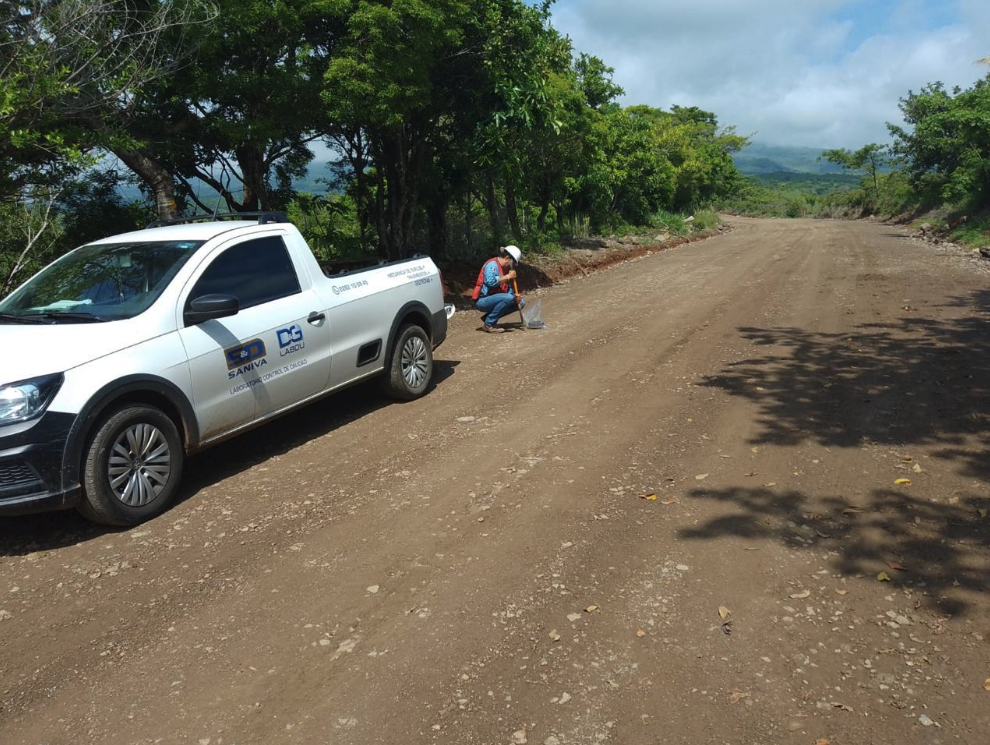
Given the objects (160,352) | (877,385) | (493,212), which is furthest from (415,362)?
(493,212)

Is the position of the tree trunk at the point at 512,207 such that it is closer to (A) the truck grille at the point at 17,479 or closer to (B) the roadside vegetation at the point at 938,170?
(B) the roadside vegetation at the point at 938,170

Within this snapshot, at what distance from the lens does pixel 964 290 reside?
13.1 meters

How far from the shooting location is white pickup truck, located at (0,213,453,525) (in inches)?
178

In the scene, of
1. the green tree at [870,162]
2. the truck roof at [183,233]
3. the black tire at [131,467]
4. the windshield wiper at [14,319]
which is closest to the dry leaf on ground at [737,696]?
the black tire at [131,467]

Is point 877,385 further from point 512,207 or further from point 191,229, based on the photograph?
point 512,207

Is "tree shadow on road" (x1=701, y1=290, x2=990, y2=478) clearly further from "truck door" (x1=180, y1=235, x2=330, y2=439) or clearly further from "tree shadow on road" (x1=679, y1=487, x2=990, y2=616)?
"truck door" (x1=180, y1=235, x2=330, y2=439)

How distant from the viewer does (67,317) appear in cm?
525

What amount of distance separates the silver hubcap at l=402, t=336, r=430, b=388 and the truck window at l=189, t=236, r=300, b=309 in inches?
61.0

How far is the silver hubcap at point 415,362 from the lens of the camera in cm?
761

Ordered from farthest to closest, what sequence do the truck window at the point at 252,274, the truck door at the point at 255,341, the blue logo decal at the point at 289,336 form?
the blue logo decal at the point at 289,336 → the truck window at the point at 252,274 → the truck door at the point at 255,341

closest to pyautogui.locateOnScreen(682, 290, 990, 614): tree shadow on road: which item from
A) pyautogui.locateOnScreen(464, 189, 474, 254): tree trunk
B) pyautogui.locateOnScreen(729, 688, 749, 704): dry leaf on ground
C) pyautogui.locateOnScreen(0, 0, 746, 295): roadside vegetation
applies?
pyautogui.locateOnScreen(729, 688, 749, 704): dry leaf on ground

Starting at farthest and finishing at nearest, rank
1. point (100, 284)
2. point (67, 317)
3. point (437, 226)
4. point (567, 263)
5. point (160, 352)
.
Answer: point (567, 263) < point (437, 226) < point (100, 284) < point (67, 317) < point (160, 352)

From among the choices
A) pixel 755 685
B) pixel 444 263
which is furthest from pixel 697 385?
pixel 444 263

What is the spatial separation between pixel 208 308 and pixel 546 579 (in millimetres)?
2985
